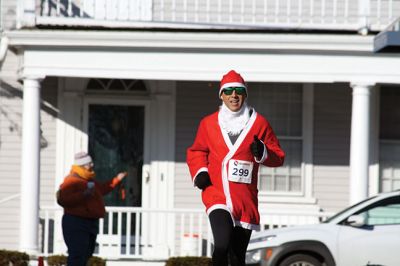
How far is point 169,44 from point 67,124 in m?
2.81

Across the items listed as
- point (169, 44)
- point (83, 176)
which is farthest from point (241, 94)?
point (169, 44)

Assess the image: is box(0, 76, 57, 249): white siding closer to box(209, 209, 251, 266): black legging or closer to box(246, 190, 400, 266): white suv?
box(246, 190, 400, 266): white suv

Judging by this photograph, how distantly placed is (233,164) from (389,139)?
9.89m

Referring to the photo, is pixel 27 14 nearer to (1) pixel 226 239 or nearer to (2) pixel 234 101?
(2) pixel 234 101

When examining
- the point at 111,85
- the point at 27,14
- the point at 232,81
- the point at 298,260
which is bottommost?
the point at 298,260

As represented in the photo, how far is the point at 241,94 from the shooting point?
866 centimetres

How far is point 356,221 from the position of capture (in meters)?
13.2

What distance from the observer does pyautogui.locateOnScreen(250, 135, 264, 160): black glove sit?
8.34 meters

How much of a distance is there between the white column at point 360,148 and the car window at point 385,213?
1791mm

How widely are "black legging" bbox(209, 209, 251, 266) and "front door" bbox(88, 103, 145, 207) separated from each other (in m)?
9.34

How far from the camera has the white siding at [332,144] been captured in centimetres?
1786

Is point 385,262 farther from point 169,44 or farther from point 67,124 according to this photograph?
point 67,124

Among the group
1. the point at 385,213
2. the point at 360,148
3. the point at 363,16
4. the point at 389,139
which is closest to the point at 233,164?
the point at 385,213

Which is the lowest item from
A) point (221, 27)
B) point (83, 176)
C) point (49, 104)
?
point (83, 176)
